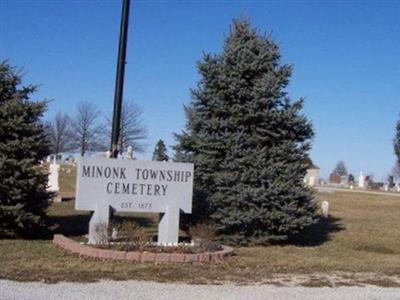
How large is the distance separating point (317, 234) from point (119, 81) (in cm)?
686

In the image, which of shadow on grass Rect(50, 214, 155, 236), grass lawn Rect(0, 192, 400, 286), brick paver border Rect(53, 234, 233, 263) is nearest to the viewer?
grass lawn Rect(0, 192, 400, 286)

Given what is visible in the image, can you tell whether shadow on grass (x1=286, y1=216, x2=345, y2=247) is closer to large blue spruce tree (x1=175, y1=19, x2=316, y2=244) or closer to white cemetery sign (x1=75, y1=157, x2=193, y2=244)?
large blue spruce tree (x1=175, y1=19, x2=316, y2=244)

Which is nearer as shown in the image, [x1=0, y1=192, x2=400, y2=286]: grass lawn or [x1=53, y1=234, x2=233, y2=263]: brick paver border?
[x1=0, y1=192, x2=400, y2=286]: grass lawn

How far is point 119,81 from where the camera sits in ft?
45.3

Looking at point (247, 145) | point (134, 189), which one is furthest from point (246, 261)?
point (247, 145)

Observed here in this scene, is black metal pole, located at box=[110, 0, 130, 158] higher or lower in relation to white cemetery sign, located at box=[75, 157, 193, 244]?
higher

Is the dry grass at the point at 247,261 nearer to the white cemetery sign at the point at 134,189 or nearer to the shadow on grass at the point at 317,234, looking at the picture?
the shadow on grass at the point at 317,234

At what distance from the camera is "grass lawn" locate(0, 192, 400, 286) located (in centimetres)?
948

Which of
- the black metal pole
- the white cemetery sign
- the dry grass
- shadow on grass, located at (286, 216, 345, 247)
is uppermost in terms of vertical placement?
the black metal pole

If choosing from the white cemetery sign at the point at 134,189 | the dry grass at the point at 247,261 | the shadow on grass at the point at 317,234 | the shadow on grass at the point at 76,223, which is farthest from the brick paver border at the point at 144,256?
the shadow on grass at the point at 317,234

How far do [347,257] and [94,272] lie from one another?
611 cm

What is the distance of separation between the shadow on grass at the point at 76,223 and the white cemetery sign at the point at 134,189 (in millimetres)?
1419

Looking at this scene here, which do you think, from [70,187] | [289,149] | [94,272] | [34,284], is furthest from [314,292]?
[70,187]

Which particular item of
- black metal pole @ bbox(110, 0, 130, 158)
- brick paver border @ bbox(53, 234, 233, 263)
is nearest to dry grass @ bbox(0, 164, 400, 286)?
brick paver border @ bbox(53, 234, 233, 263)
